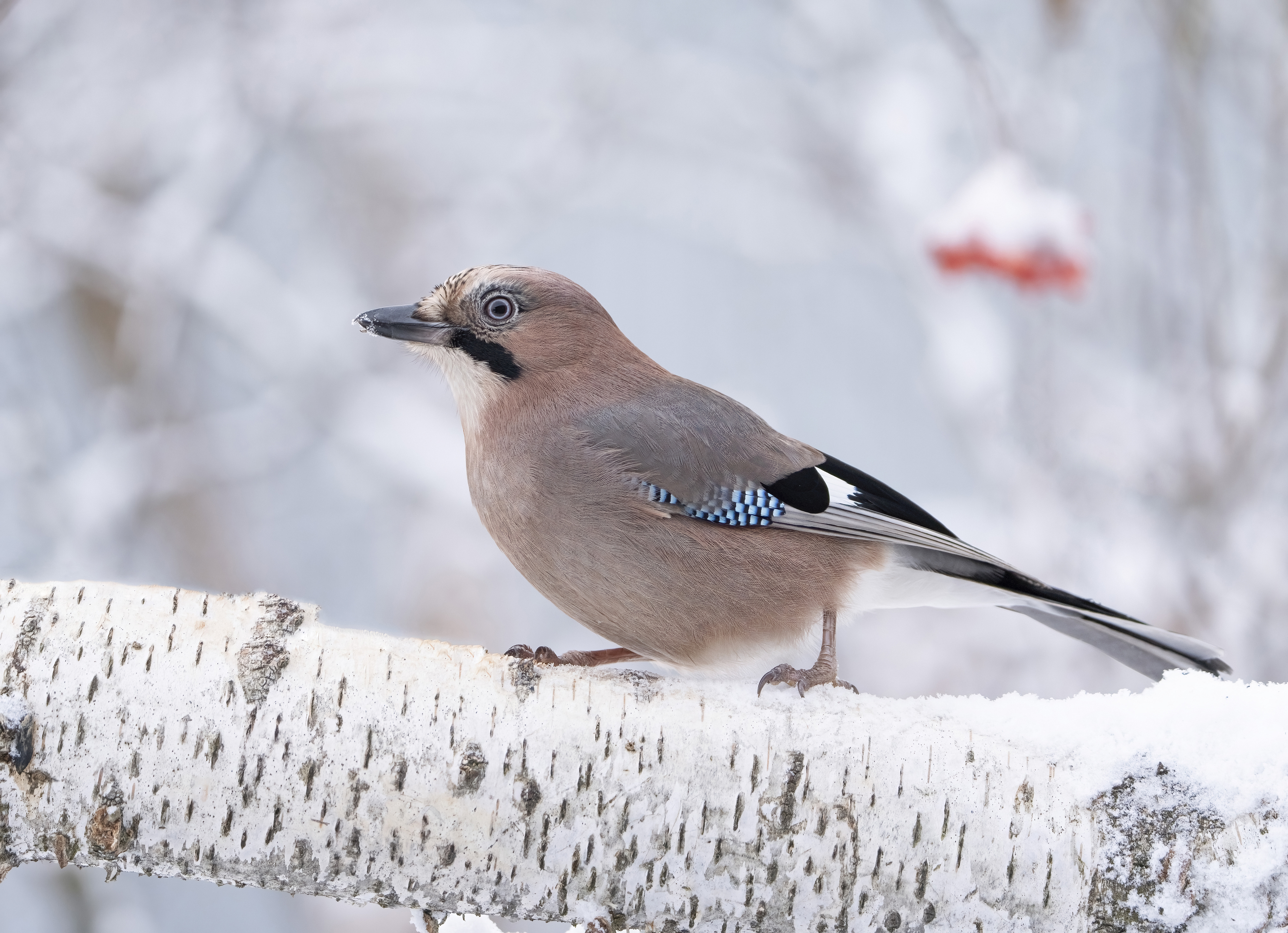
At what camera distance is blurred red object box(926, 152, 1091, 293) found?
13.0ft

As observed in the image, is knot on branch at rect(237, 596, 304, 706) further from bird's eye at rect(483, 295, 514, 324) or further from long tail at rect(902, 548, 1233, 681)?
long tail at rect(902, 548, 1233, 681)

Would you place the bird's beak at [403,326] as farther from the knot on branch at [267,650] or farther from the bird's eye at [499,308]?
the knot on branch at [267,650]

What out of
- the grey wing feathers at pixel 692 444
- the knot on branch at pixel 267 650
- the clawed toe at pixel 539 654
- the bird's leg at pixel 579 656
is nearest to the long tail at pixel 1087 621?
the grey wing feathers at pixel 692 444

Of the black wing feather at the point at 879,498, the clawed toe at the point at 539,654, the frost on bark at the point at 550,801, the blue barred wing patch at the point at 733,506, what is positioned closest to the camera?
the frost on bark at the point at 550,801

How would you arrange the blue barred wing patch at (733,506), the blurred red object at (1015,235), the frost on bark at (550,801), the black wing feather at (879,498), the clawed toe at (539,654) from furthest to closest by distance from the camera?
the blurred red object at (1015,235), the black wing feather at (879,498), the blue barred wing patch at (733,506), the clawed toe at (539,654), the frost on bark at (550,801)

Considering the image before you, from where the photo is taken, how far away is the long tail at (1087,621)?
2588mm

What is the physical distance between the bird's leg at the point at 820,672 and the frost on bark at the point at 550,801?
325 mm

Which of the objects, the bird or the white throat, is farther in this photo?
the white throat

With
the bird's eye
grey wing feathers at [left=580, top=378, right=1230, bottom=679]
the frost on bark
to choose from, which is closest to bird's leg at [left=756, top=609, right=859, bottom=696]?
grey wing feathers at [left=580, top=378, right=1230, bottom=679]

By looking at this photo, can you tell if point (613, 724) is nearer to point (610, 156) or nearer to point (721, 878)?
point (721, 878)

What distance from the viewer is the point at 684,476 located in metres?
2.55

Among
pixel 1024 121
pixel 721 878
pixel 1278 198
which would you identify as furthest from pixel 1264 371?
pixel 721 878

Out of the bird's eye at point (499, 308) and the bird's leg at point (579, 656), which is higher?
the bird's eye at point (499, 308)

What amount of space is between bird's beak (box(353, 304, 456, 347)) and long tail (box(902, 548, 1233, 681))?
1246 millimetres
